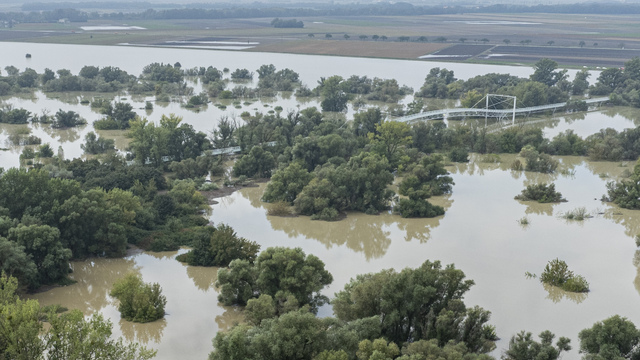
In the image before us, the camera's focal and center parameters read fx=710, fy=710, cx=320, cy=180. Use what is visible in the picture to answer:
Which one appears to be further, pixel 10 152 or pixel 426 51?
pixel 426 51

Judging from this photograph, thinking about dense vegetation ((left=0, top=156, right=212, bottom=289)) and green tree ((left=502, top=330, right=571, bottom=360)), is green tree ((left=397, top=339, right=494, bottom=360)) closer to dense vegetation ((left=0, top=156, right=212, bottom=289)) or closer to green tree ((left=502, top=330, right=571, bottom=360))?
green tree ((left=502, top=330, right=571, bottom=360))

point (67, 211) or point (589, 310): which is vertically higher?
point (67, 211)

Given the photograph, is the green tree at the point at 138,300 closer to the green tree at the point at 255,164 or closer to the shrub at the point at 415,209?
the shrub at the point at 415,209

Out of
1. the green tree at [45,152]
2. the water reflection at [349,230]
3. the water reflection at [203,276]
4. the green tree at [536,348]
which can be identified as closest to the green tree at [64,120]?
the green tree at [45,152]

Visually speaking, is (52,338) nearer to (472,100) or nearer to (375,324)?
(375,324)

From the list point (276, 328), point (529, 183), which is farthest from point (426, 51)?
point (276, 328)

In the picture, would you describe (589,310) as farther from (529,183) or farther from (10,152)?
(10,152)
